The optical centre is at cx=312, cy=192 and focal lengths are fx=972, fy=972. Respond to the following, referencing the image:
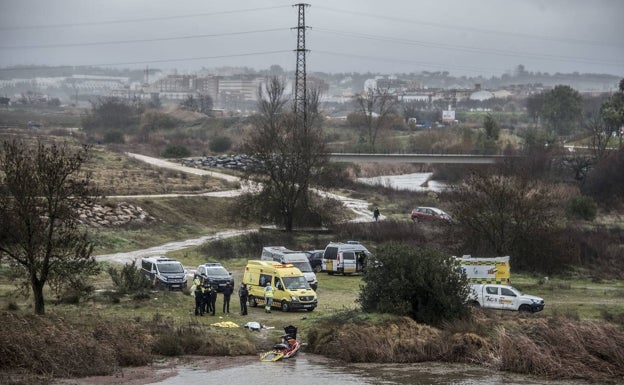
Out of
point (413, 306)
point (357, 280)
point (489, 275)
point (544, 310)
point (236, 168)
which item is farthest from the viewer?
point (236, 168)

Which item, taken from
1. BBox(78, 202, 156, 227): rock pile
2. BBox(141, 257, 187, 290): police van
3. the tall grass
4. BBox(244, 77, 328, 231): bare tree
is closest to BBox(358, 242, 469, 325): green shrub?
the tall grass

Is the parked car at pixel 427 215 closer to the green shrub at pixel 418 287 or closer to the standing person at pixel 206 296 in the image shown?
the standing person at pixel 206 296

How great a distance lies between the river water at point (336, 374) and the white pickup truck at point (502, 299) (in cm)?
815

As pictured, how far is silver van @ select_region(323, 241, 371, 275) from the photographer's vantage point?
50.5 m

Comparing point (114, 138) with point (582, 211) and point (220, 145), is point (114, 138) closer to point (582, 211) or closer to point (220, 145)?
point (220, 145)

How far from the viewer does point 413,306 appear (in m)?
34.3

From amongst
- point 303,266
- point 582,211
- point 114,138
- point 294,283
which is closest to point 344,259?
point 303,266

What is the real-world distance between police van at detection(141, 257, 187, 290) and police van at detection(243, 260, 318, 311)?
3932 mm

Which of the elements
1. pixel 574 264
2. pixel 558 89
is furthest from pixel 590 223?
pixel 558 89

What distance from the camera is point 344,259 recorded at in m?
50.4

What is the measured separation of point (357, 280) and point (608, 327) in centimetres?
1893

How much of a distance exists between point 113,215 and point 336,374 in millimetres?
38520

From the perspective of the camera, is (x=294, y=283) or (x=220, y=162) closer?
(x=294, y=283)

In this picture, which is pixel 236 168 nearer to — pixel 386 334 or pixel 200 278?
pixel 200 278
